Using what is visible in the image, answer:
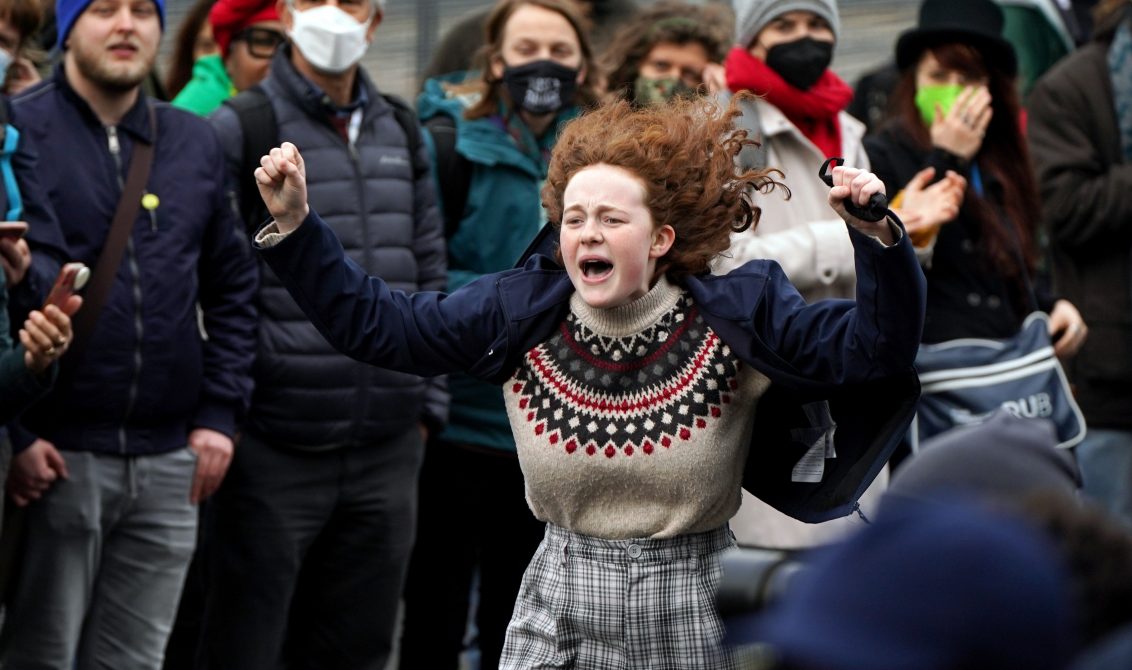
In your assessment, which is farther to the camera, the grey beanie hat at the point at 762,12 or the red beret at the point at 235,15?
the red beret at the point at 235,15

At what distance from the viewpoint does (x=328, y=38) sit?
→ 6.20m

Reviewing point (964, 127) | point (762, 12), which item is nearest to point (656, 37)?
point (762, 12)

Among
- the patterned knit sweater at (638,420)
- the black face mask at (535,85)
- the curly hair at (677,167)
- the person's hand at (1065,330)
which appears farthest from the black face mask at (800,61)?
the patterned knit sweater at (638,420)

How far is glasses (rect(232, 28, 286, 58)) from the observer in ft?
23.5

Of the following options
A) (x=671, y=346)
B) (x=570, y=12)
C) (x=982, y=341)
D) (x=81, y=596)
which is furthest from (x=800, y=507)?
(x=570, y=12)

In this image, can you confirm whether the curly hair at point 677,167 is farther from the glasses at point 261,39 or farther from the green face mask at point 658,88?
the glasses at point 261,39

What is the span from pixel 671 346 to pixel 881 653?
251cm

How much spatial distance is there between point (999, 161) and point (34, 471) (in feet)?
11.0

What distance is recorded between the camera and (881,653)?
6.14 feet

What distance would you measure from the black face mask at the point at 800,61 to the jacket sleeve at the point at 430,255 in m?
1.22

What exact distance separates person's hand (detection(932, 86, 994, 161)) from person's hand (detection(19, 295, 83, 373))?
290cm

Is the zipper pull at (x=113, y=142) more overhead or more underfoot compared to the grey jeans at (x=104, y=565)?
more overhead

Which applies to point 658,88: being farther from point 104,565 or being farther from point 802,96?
point 104,565

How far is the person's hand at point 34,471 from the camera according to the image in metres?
5.49
